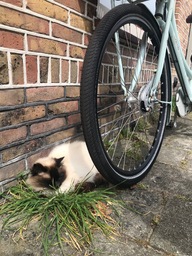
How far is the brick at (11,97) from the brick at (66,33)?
1.31 ft

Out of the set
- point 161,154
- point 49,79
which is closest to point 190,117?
point 161,154

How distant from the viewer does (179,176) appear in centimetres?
149

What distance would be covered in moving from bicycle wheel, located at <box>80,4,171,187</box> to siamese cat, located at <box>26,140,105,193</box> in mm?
150

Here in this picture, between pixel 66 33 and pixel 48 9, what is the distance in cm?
17

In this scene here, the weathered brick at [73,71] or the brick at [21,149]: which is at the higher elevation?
the weathered brick at [73,71]

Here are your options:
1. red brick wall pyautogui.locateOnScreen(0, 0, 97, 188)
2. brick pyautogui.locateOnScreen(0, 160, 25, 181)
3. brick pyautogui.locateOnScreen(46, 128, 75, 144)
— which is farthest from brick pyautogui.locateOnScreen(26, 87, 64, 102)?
brick pyautogui.locateOnScreen(0, 160, 25, 181)

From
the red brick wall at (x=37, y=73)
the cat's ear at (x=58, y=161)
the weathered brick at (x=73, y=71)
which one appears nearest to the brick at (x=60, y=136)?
the red brick wall at (x=37, y=73)

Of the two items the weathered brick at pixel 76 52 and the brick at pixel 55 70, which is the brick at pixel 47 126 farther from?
the weathered brick at pixel 76 52

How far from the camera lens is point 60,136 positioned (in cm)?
144

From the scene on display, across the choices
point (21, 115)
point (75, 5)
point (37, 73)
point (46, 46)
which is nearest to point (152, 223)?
point (21, 115)

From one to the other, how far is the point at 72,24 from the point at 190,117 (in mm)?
2369

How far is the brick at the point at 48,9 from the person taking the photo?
3.61 feet

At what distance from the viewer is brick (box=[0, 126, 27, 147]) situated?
1.07 meters

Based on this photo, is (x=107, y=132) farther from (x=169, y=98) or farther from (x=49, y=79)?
(x=49, y=79)
